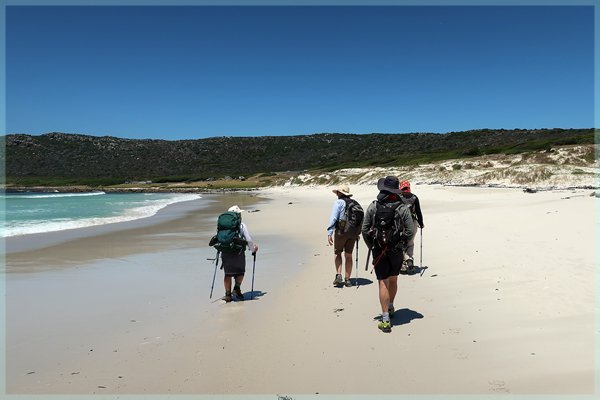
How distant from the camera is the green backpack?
651 cm

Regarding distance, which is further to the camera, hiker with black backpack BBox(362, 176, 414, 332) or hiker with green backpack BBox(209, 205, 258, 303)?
hiker with green backpack BBox(209, 205, 258, 303)

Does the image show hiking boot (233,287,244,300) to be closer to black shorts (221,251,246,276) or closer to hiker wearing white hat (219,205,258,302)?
hiker wearing white hat (219,205,258,302)

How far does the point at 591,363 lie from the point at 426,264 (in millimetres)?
4794

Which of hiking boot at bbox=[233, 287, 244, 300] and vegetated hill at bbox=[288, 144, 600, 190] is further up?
vegetated hill at bbox=[288, 144, 600, 190]

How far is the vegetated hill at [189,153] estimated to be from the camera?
9875 centimetres

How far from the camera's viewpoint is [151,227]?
18.0 metres

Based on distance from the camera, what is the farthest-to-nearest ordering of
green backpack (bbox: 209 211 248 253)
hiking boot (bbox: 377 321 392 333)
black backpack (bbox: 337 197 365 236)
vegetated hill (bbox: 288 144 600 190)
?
vegetated hill (bbox: 288 144 600 190) < black backpack (bbox: 337 197 365 236) < green backpack (bbox: 209 211 248 253) < hiking boot (bbox: 377 321 392 333)

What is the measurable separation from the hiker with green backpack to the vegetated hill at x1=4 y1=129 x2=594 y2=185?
85.9 m

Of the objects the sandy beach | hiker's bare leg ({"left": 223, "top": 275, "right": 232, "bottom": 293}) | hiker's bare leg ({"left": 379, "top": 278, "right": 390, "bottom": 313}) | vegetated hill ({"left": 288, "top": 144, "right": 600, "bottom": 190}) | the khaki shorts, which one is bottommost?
the sandy beach

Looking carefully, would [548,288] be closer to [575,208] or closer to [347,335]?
[347,335]

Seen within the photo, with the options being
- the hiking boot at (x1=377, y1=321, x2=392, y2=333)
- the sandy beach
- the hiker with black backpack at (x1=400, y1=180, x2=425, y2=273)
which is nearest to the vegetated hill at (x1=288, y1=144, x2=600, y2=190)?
the sandy beach

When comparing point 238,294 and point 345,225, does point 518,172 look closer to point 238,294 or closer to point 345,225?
point 345,225

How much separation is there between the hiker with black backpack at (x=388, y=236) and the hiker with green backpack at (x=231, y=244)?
6.83 feet

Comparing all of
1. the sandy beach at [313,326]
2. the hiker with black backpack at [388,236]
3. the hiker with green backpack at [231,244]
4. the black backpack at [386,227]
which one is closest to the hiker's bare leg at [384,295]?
the hiker with black backpack at [388,236]
